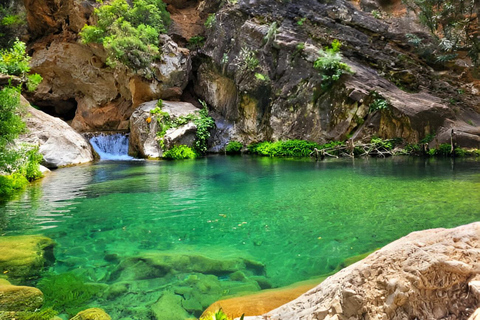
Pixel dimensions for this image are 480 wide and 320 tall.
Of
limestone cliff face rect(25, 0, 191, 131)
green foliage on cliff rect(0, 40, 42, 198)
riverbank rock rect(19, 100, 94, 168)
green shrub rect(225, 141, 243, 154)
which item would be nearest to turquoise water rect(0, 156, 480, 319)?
green foliage on cliff rect(0, 40, 42, 198)

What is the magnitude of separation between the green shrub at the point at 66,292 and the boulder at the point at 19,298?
10 centimetres

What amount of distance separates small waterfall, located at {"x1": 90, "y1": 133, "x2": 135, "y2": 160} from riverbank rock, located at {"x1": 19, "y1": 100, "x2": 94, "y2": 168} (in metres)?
4.40

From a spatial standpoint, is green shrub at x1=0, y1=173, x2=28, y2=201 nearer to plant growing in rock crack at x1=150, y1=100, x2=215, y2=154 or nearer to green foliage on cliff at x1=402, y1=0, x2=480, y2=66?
plant growing in rock crack at x1=150, y1=100, x2=215, y2=154

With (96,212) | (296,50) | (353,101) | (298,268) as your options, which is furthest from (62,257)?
(296,50)

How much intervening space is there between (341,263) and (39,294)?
3.61 m

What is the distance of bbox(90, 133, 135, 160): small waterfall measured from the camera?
76.1 feet

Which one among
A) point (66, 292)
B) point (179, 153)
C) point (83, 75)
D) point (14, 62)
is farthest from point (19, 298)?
point (83, 75)

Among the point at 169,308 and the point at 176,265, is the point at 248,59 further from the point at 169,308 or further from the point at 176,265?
the point at 169,308

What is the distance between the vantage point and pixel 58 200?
7.92 meters

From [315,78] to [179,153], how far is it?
11.3 meters

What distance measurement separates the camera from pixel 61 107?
3162cm

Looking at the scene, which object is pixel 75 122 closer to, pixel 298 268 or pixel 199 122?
pixel 199 122

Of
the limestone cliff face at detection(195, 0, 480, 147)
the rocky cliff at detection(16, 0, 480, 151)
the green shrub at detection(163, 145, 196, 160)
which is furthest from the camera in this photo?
the green shrub at detection(163, 145, 196, 160)

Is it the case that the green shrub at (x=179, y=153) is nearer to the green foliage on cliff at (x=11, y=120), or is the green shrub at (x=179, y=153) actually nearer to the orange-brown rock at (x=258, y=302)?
the green foliage on cliff at (x=11, y=120)
